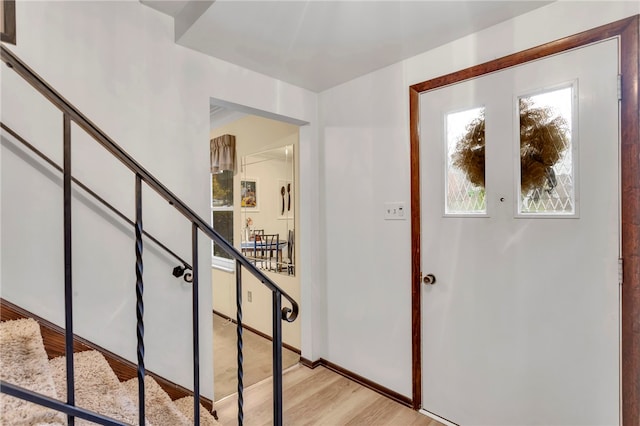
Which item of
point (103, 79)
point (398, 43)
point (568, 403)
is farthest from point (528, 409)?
point (103, 79)

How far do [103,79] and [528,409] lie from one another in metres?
2.81

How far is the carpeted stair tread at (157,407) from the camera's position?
138cm

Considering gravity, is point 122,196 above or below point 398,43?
below

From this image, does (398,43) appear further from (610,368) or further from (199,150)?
(610,368)

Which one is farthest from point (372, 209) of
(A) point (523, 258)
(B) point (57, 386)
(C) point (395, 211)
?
(B) point (57, 386)

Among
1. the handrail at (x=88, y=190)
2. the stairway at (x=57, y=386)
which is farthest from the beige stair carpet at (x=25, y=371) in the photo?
the handrail at (x=88, y=190)

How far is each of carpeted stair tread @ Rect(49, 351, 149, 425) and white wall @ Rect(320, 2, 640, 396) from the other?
159cm

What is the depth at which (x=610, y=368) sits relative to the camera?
1443mm

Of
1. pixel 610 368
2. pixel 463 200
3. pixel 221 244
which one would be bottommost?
pixel 610 368

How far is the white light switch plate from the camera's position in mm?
2168

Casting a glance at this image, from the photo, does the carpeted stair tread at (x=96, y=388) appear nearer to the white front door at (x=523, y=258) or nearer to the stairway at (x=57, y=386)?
the stairway at (x=57, y=386)

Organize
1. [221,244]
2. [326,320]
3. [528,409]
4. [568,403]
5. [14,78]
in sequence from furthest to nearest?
[326,320] → [528,409] → [568,403] → [14,78] → [221,244]

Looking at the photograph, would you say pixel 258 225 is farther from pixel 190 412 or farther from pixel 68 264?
pixel 68 264

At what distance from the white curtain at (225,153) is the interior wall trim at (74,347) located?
246 cm
